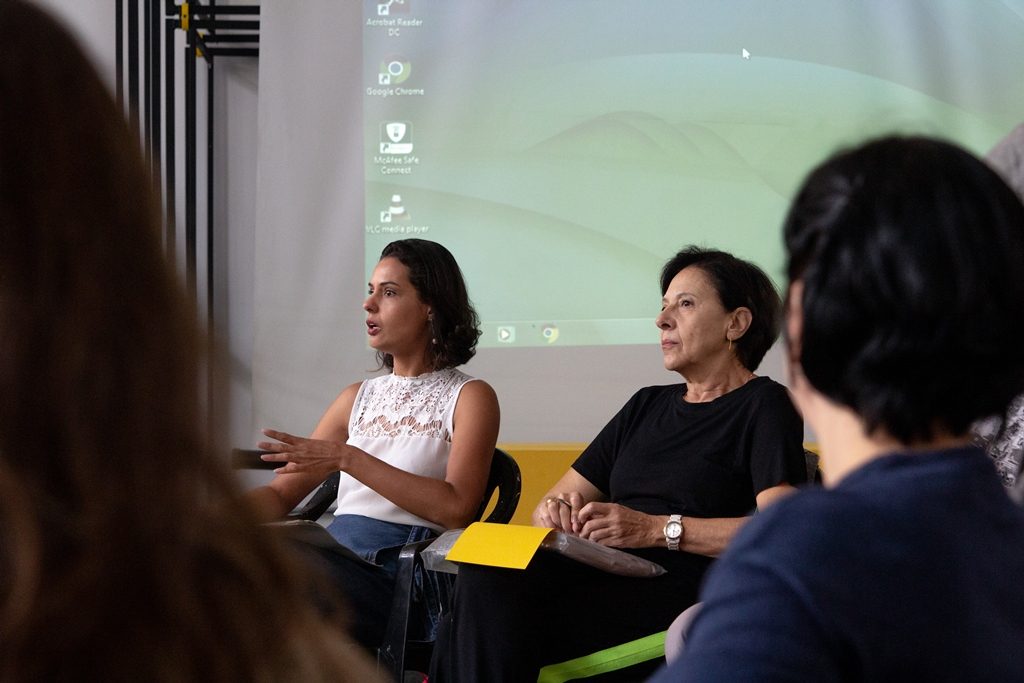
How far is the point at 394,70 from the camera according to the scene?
3879mm

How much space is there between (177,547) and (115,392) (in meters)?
0.07

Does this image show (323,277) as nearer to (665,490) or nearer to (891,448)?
(665,490)

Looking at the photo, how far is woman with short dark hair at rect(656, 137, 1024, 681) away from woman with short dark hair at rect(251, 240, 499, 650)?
4.90 ft

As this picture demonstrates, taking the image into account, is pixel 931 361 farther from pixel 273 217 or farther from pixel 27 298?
pixel 273 217

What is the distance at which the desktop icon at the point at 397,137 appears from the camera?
3869 mm

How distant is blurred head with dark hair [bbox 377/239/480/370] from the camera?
8.73ft

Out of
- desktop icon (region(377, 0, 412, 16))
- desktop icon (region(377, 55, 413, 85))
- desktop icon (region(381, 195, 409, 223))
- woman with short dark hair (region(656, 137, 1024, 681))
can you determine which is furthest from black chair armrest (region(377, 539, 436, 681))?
desktop icon (region(377, 0, 412, 16))

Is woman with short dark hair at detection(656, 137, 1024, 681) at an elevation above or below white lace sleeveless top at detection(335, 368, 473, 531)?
above

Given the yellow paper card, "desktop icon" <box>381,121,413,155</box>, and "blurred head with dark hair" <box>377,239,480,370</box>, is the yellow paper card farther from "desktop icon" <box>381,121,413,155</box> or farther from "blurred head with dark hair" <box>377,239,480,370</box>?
"desktop icon" <box>381,121,413,155</box>

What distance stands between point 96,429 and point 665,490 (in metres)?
1.95

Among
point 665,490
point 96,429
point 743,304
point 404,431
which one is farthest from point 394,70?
point 96,429

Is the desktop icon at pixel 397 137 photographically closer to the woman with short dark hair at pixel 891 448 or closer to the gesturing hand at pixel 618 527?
the gesturing hand at pixel 618 527

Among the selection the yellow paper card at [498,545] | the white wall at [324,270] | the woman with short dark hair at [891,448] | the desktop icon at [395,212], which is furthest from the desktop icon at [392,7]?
the woman with short dark hair at [891,448]

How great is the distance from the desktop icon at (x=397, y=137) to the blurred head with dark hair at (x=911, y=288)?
127 inches
